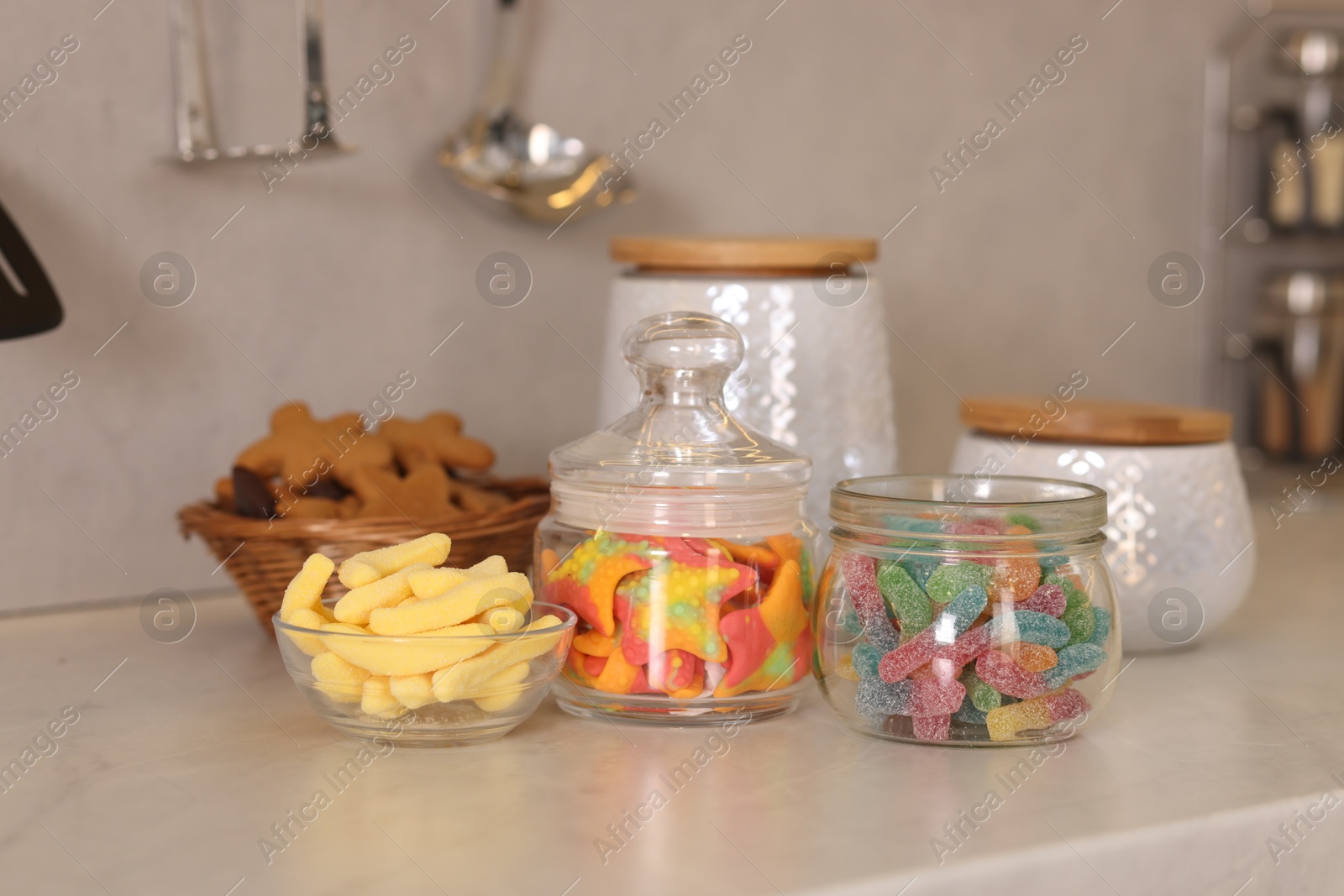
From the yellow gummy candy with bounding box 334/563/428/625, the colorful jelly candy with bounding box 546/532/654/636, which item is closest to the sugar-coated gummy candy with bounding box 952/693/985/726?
the colorful jelly candy with bounding box 546/532/654/636

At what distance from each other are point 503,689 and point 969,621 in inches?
8.5

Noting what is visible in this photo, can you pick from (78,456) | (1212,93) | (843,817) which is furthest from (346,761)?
(1212,93)

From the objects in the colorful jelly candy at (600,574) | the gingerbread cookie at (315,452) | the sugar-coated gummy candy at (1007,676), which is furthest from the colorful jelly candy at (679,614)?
the gingerbread cookie at (315,452)

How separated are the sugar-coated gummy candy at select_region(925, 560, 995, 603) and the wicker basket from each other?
28 cm

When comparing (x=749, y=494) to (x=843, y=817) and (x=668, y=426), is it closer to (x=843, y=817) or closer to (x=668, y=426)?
(x=668, y=426)

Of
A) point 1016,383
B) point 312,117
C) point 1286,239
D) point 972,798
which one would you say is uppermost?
point 312,117

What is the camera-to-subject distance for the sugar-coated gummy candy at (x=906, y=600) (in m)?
0.61

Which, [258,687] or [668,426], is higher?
[668,426]

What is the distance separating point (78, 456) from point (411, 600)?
→ 1.34 ft

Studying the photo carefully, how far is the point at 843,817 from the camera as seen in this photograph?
0.54 metres

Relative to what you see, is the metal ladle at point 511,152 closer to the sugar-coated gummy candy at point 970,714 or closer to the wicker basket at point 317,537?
the wicker basket at point 317,537

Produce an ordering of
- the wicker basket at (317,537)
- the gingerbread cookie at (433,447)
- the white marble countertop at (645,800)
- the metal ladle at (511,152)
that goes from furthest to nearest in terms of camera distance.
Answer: the metal ladle at (511,152) → the gingerbread cookie at (433,447) → the wicker basket at (317,537) → the white marble countertop at (645,800)

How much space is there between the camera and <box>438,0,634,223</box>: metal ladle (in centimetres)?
99

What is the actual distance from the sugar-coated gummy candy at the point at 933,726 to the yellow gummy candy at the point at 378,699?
0.79 ft
